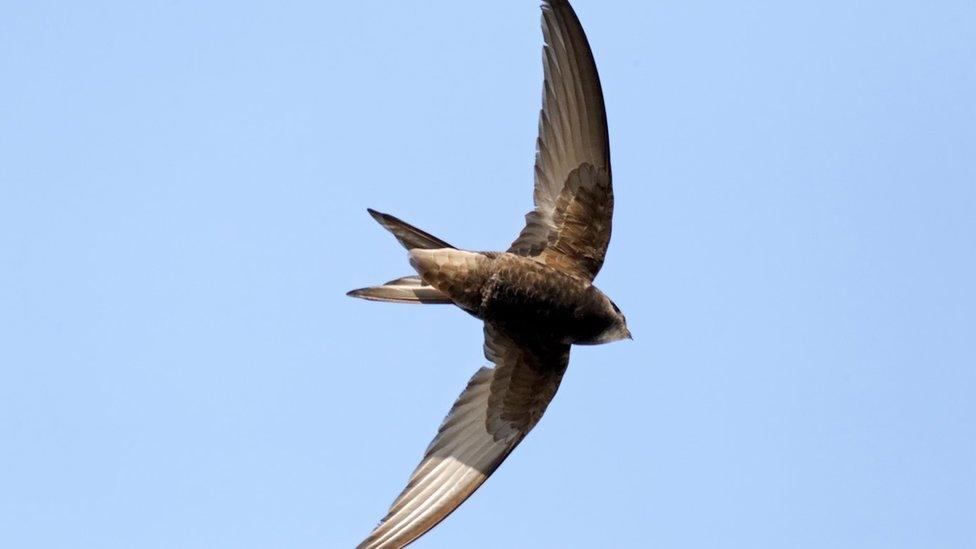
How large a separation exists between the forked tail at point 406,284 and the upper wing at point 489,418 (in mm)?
612

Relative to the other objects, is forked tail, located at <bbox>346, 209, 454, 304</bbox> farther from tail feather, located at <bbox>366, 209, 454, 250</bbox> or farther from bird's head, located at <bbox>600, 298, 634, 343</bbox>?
bird's head, located at <bbox>600, 298, 634, 343</bbox>

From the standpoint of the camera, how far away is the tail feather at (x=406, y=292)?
10320mm

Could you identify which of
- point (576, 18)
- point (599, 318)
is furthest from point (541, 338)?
point (576, 18)

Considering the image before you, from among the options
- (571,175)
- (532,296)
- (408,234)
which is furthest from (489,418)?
(571,175)

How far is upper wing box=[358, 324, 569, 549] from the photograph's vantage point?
10570 mm

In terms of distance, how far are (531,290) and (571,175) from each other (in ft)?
2.60

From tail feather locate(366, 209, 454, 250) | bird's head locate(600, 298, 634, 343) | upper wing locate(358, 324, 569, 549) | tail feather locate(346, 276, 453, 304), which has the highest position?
tail feather locate(366, 209, 454, 250)

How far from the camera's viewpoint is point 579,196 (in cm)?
1051

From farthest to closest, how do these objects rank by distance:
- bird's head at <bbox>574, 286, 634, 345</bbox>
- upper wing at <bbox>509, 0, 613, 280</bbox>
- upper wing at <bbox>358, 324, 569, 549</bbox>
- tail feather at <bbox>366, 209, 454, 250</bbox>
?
upper wing at <bbox>358, 324, 569, 549</bbox> < bird's head at <bbox>574, 286, 634, 345</bbox> < upper wing at <bbox>509, 0, 613, 280</bbox> < tail feather at <bbox>366, 209, 454, 250</bbox>

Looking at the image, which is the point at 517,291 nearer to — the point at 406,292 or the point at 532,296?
the point at 532,296

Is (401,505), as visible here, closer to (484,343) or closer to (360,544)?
(360,544)

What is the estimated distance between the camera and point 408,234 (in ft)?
33.6

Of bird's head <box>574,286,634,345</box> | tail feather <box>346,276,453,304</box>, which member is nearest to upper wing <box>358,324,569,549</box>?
bird's head <box>574,286,634,345</box>

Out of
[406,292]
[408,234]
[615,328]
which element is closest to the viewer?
[408,234]
